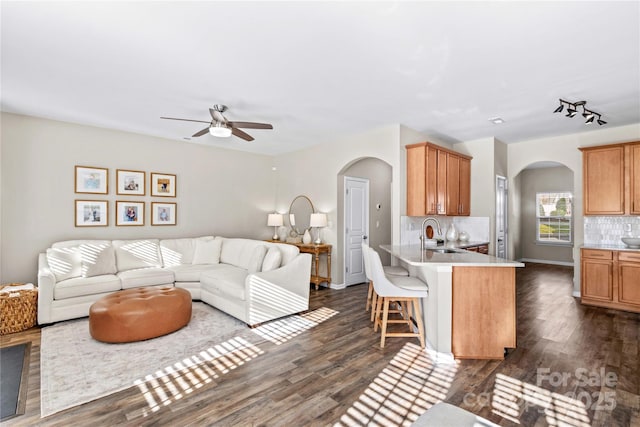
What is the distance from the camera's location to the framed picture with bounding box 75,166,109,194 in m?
4.80

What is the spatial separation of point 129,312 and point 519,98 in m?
5.03

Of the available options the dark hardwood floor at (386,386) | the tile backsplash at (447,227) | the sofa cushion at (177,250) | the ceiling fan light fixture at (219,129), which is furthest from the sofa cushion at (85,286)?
the tile backsplash at (447,227)

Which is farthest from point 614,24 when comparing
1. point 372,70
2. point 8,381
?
point 8,381

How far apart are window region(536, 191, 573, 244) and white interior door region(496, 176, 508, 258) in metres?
3.69

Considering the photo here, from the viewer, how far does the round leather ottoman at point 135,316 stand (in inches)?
127

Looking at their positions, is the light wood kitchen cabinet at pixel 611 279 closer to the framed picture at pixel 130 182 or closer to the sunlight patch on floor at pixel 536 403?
the sunlight patch on floor at pixel 536 403

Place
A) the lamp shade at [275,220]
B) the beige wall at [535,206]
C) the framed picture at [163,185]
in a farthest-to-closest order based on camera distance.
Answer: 1. the beige wall at [535,206]
2. the lamp shade at [275,220]
3. the framed picture at [163,185]

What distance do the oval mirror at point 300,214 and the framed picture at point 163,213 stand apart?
2249 mm

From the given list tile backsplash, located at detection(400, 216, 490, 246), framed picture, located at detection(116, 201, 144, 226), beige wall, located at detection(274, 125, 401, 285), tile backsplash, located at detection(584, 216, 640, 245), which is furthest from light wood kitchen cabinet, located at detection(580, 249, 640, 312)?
framed picture, located at detection(116, 201, 144, 226)

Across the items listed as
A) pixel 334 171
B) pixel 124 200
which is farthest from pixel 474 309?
pixel 124 200

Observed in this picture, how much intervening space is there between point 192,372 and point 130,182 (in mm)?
3846

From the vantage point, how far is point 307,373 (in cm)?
271

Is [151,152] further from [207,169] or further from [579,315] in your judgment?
[579,315]

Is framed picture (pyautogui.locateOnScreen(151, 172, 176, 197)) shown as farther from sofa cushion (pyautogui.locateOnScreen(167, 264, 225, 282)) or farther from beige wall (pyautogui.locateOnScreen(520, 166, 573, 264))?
beige wall (pyautogui.locateOnScreen(520, 166, 573, 264))
